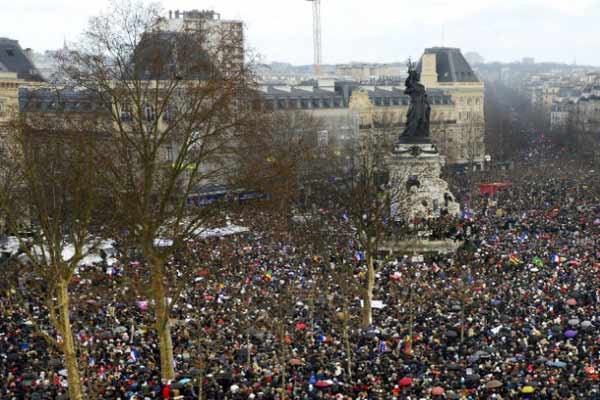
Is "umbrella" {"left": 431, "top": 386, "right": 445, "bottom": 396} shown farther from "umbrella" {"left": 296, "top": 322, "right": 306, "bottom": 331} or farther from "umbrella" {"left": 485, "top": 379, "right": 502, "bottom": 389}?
"umbrella" {"left": 296, "top": 322, "right": 306, "bottom": 331}

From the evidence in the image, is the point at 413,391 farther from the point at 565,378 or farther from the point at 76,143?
the point at 76,143

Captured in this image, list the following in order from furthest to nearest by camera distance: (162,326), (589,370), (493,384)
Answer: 1. (162,326)
2. (589,370)
3. (493,384)

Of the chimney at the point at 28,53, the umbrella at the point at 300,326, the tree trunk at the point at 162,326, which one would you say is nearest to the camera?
the tree trunk at the point at 162,326

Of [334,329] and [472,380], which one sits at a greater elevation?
[472,380]

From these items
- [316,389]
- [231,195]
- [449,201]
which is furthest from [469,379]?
[449,201]

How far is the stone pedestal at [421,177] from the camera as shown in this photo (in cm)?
5722

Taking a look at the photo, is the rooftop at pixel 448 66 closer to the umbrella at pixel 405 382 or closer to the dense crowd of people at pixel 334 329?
the dense crowd of people at pixel 334 329

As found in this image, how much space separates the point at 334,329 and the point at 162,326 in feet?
22.9

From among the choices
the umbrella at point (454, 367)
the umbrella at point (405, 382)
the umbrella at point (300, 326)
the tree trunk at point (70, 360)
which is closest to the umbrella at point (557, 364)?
the umbrella at point (454, 367)

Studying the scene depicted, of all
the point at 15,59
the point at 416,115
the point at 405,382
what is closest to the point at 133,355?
the point at 405,382

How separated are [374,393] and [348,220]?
26169 millimetres

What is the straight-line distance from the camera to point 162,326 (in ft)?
100

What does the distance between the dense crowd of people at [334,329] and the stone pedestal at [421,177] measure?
728cm

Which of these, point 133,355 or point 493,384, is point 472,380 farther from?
point 133,355
